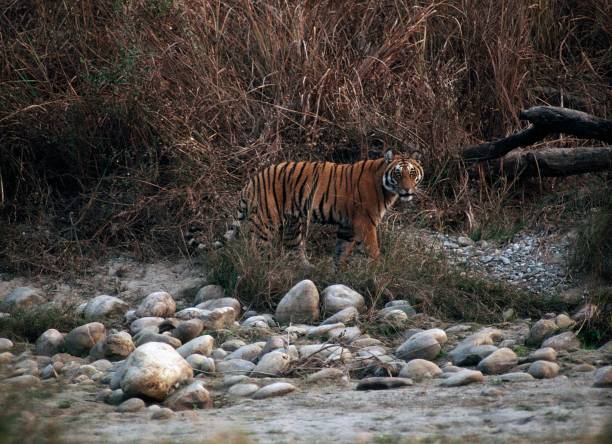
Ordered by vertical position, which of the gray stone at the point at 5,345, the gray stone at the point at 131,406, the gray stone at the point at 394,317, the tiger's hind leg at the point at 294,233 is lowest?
the gray stone at the point at 5,345

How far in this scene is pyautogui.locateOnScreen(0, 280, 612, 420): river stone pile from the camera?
17.1ft

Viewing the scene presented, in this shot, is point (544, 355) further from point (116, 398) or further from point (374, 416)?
point (116, 398)

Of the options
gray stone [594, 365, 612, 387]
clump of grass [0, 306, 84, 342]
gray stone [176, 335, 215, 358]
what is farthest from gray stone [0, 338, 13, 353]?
gray stone [594, 365, 612, 387]

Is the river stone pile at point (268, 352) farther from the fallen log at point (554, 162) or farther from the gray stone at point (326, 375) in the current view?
the fallen log at point (554, 162)

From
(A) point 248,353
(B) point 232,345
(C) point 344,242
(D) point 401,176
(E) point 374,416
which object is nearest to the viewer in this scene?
(E) point 374,416

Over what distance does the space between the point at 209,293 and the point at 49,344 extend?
56.5 inches

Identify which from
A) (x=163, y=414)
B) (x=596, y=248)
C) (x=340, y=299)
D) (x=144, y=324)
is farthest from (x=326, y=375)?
(x=596, y=248)

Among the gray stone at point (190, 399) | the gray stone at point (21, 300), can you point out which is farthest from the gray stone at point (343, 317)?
the gray stone at point (21, 300)

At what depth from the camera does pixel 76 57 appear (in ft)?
31.4

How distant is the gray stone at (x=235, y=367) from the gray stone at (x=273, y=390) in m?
0.51

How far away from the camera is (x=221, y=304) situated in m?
7.21

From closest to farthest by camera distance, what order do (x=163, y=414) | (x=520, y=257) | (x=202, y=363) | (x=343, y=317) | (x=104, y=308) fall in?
1. (x=163, y=414)
2. (x=202, y=363)
3. (x=343, y=317)
4. (x=104, y=308)
5. (x=520, y=257)

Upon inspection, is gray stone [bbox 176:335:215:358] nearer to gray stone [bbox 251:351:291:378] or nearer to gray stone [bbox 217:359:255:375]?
gray stone [bbox 217:359:255:375]

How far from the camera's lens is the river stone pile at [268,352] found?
5.22m
